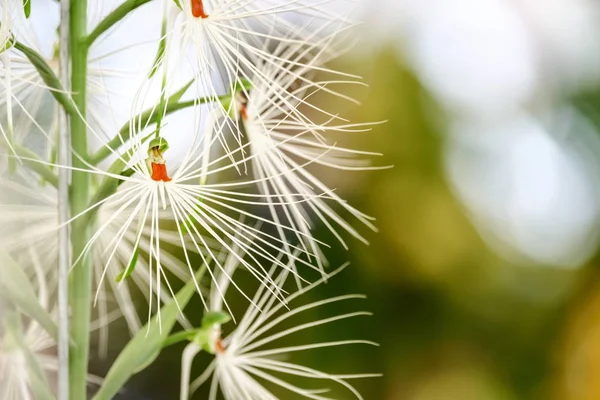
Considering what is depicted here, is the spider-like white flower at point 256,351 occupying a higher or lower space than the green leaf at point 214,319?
lower

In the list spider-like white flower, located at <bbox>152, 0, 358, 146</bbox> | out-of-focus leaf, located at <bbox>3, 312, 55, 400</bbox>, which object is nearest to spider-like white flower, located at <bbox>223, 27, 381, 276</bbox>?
spider-like white flower, located at <bbox>152, 0, 358, 146</bbox>

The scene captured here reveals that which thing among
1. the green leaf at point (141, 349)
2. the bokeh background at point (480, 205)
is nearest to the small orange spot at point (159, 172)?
the green leaf at point (141, 349)

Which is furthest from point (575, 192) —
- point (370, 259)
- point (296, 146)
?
point (296, 146)

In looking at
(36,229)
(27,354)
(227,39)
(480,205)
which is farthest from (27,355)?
(480,205)

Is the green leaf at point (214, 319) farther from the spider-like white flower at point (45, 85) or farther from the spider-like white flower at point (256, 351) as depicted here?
the spider-like white flower at point (45, 85)

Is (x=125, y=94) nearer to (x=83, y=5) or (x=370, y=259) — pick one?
(x=83, y=5)

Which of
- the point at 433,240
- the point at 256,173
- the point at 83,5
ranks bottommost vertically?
the point at 433,240

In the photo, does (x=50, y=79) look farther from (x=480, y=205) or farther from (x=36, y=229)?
(x=480, y=205)
